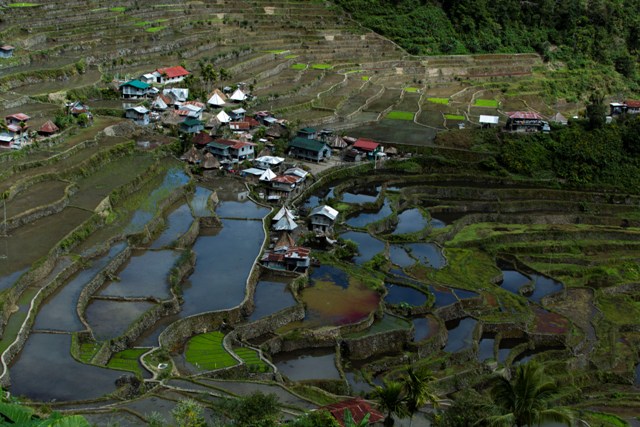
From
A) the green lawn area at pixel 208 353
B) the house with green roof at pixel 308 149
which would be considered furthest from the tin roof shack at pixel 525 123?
the green lawn area at pixel 208 353

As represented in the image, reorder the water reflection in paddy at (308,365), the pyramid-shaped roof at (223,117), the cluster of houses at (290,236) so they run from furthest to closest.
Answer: the pyramid-shaped roof at (223,117) → the cluster of houses at (290,236) → the water reflection in paddy at (308,365)

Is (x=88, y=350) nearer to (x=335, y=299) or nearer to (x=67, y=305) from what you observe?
(x=67, y=305)

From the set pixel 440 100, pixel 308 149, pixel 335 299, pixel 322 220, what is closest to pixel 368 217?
pixel 322 220

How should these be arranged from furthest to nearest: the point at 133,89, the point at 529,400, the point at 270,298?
the point at 133,89 → the point at 270,298 → the point at 529,400

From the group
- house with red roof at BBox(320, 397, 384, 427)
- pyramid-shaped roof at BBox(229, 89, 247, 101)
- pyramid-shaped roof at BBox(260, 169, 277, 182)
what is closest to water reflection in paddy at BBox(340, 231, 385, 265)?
pyramid-shaped roof at BBox(260, 169, 277, 182)

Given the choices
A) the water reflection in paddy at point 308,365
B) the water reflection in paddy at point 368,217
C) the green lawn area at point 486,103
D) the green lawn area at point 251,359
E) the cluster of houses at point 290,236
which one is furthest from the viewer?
the green lawn area at point 486,103

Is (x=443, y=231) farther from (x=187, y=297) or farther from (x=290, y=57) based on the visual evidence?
(x=290, y=57)

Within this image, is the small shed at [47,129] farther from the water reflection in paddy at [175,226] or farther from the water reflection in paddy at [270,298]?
the water reflection in paddy at [270,298]
